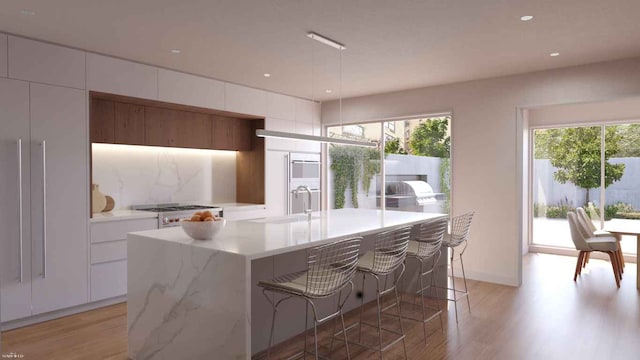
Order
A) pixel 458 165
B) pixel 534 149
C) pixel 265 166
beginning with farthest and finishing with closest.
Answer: pixel 534 149
pixel 265 166
pixel 458 165

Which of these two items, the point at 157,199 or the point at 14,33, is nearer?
the point at 14,33

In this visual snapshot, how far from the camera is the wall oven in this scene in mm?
6570

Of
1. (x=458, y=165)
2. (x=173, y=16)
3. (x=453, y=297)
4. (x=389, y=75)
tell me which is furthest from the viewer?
(x=458, y=165)

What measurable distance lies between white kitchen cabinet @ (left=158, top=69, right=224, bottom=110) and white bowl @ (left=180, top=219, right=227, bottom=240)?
101 inches

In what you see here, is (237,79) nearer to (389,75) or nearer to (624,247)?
(389,75)

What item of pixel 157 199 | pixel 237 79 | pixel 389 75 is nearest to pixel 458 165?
pixel 389 75

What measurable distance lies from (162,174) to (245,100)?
57.3 inches

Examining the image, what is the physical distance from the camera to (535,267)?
6.31 m

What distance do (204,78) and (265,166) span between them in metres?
1.51

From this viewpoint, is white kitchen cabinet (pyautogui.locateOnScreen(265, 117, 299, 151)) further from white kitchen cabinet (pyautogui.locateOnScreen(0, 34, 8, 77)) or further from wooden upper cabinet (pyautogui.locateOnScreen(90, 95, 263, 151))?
white kitchen cabinet (pyautogui.locateOnScreen(0, 34, 8, 77))

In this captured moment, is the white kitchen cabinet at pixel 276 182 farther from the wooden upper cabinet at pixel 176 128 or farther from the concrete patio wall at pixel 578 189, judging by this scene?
the concrete patio wall at pixel 578 189

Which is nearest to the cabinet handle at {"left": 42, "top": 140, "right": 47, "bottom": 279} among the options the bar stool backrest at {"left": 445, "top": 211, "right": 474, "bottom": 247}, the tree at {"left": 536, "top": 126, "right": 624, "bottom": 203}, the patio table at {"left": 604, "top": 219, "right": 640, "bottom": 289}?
the bar stool backrest at {"left": 445, "top": 211, "right": 474, "bottom": 247}

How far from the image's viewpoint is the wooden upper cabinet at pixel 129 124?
192 inches

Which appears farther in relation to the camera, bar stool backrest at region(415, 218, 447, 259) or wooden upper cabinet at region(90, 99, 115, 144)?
wooden upper cabinet at region(90, 99, 115, 144)
